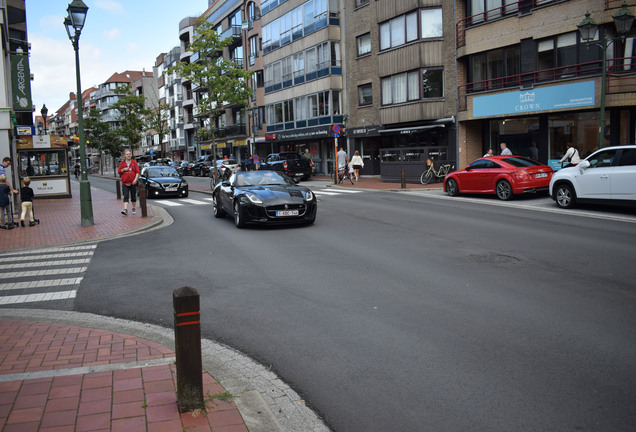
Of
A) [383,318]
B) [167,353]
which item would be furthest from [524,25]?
[167,353]

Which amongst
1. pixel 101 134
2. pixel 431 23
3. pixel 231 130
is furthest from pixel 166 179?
pixel 101 134

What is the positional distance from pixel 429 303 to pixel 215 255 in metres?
4.55

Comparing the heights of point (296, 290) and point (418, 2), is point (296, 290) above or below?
below

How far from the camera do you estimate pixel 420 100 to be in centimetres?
2855

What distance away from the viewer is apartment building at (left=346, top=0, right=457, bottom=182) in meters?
27.6

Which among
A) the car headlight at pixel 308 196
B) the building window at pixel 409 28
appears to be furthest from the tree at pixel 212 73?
the car headlight at pixel 308 196

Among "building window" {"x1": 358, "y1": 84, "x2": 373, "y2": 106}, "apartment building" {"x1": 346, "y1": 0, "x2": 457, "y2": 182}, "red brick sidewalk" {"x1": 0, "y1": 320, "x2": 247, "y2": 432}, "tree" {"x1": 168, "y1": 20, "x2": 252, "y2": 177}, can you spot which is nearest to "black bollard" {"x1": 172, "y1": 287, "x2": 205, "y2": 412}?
"red brick sidewalk" {"x1": 0, "y1": 320, "x2": 247, "y2": 432}

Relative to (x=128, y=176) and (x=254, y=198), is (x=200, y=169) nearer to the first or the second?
(x=128, y=176)

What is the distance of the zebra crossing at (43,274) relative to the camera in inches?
274

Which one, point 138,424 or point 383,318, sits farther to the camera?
point 383,318

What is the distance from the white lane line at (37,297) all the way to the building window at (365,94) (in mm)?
28483

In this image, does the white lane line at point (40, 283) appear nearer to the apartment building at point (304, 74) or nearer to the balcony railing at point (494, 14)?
the balcony railing at point (494, 14)

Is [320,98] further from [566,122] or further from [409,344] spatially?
[409,344]

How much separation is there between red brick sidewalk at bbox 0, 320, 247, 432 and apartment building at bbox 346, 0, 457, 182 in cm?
2257
